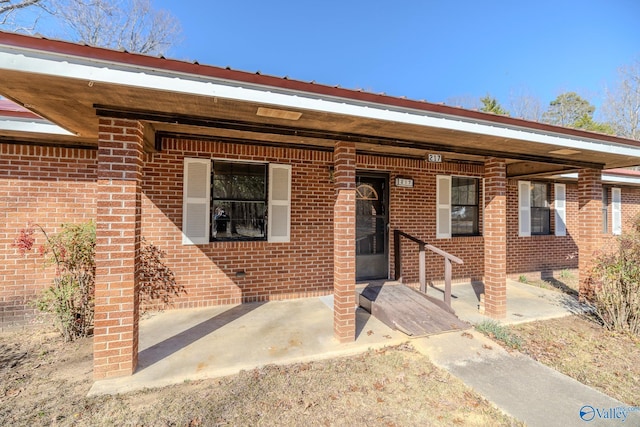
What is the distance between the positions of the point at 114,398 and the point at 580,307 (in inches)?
275

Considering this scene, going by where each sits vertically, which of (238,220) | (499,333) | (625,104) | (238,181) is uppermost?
(625,104)

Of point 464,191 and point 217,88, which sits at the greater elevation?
point 217,88

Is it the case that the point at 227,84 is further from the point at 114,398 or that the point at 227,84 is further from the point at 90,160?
the point at 90,160

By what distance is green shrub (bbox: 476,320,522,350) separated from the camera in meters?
3.77

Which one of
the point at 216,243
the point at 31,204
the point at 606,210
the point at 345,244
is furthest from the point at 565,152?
the point at 31,204

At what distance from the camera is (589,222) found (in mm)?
5504

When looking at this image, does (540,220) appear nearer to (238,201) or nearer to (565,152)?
(565,152)

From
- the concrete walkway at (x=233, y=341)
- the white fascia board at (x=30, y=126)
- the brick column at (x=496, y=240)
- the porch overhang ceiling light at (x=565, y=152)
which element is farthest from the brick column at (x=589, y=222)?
the white fascia board at (x=30, y=126)

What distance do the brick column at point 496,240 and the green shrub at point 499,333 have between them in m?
0.39

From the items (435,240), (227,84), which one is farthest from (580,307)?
(227,84)

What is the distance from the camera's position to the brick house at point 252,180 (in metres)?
2.64

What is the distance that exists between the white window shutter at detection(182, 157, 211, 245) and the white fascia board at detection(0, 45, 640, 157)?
261 centimetres

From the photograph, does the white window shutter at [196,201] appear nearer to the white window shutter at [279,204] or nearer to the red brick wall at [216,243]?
the red brick wall at [216,243]

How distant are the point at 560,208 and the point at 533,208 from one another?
0.97 m
